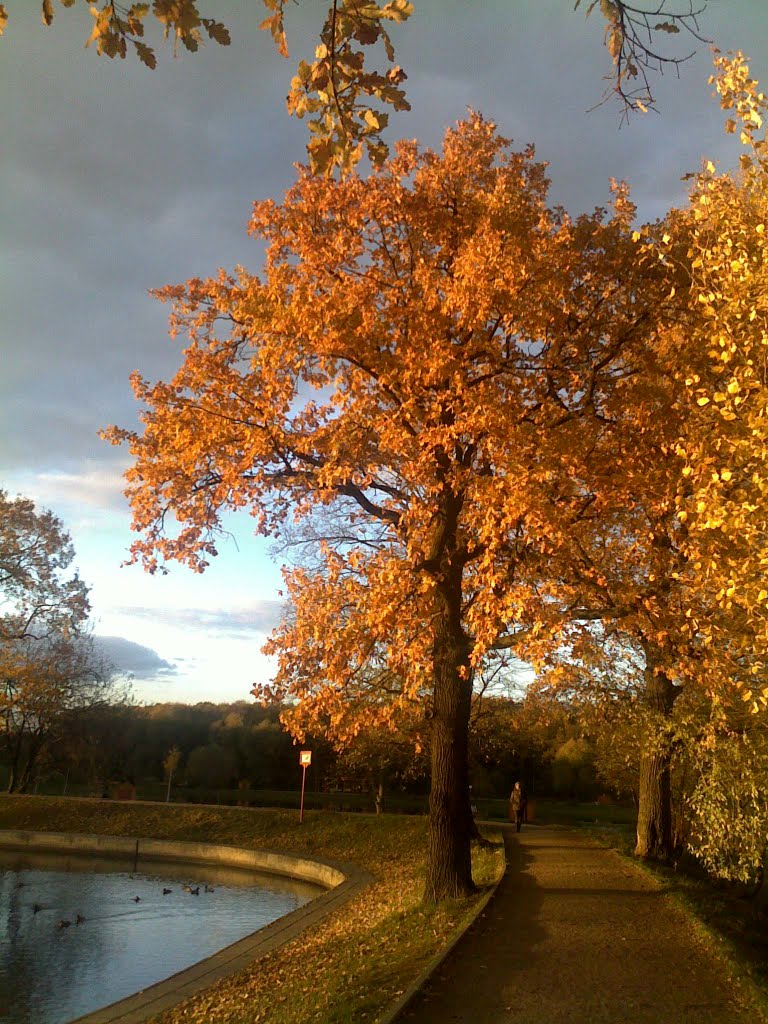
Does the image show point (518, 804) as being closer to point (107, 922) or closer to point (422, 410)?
point (107, 922)

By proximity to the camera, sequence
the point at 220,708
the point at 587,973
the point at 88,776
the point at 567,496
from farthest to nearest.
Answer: the point at 220,708 < the point at 88,776 < the point at 567,496 < the point at 587,973

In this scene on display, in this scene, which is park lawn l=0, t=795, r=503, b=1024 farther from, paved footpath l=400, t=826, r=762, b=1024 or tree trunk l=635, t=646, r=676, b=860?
tree trunk l=635, t=646, r=676, b=860

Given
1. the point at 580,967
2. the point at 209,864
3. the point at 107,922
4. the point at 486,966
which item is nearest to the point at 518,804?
the point at 209,864

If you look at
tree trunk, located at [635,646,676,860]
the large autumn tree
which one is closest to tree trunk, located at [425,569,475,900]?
the large autumn tree

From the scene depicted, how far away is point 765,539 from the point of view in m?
7.07

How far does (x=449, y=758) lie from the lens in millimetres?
12156

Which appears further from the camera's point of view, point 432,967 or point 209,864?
point 209,864

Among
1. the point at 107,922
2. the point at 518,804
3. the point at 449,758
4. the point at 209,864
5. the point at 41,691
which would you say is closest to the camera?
the point at 449,758

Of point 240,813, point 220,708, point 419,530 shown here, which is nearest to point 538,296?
point 419,530

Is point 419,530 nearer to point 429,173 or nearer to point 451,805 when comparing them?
point 451,805

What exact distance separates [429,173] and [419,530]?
5.24 meters

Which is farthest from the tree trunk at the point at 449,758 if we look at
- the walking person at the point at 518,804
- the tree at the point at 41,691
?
the tree at the point at 41,691

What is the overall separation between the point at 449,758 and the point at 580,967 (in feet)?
13.2

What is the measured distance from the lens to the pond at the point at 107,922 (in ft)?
36.3
